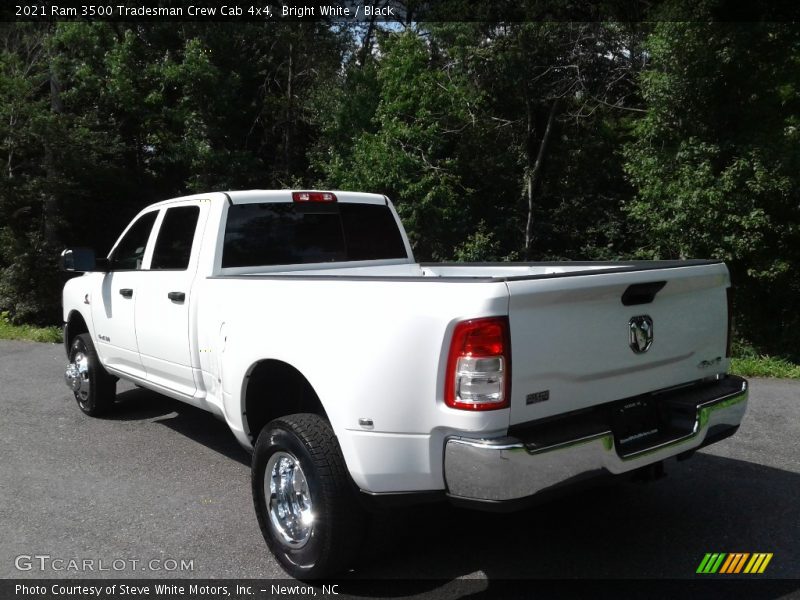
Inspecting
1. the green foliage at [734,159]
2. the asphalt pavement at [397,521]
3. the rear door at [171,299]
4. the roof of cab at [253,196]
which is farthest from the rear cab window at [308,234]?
the green foliage at [734,159]

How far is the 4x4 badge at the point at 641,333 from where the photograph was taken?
11.1 feet

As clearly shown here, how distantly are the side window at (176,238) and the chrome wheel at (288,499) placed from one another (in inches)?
73.1

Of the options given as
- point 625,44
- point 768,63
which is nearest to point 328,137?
point 625,44

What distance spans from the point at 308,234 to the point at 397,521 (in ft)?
7.08

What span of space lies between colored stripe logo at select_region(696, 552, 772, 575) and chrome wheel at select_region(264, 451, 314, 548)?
77.7 inches

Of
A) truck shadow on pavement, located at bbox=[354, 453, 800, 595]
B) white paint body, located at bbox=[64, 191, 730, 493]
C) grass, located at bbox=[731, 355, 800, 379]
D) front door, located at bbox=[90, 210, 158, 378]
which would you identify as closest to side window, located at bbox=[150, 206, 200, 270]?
front door, located at bbox=[90, 210, 158, 378]

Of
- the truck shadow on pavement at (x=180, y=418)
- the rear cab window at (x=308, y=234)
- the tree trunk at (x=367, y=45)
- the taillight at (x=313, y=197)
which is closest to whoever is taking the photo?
the rear cab window at (x=308, y=234)

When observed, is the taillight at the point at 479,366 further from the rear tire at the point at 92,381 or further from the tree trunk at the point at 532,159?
the tree trunk at the point at 532,159

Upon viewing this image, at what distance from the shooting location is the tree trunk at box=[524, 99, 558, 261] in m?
18.5

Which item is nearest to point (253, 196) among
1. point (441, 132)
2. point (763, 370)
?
point (763, 370)

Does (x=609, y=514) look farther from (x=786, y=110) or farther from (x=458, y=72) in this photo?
(x=458, y=72)

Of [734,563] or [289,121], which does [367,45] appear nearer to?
[289,121]

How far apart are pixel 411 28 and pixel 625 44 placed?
16.8 feet

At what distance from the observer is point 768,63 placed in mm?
12156
